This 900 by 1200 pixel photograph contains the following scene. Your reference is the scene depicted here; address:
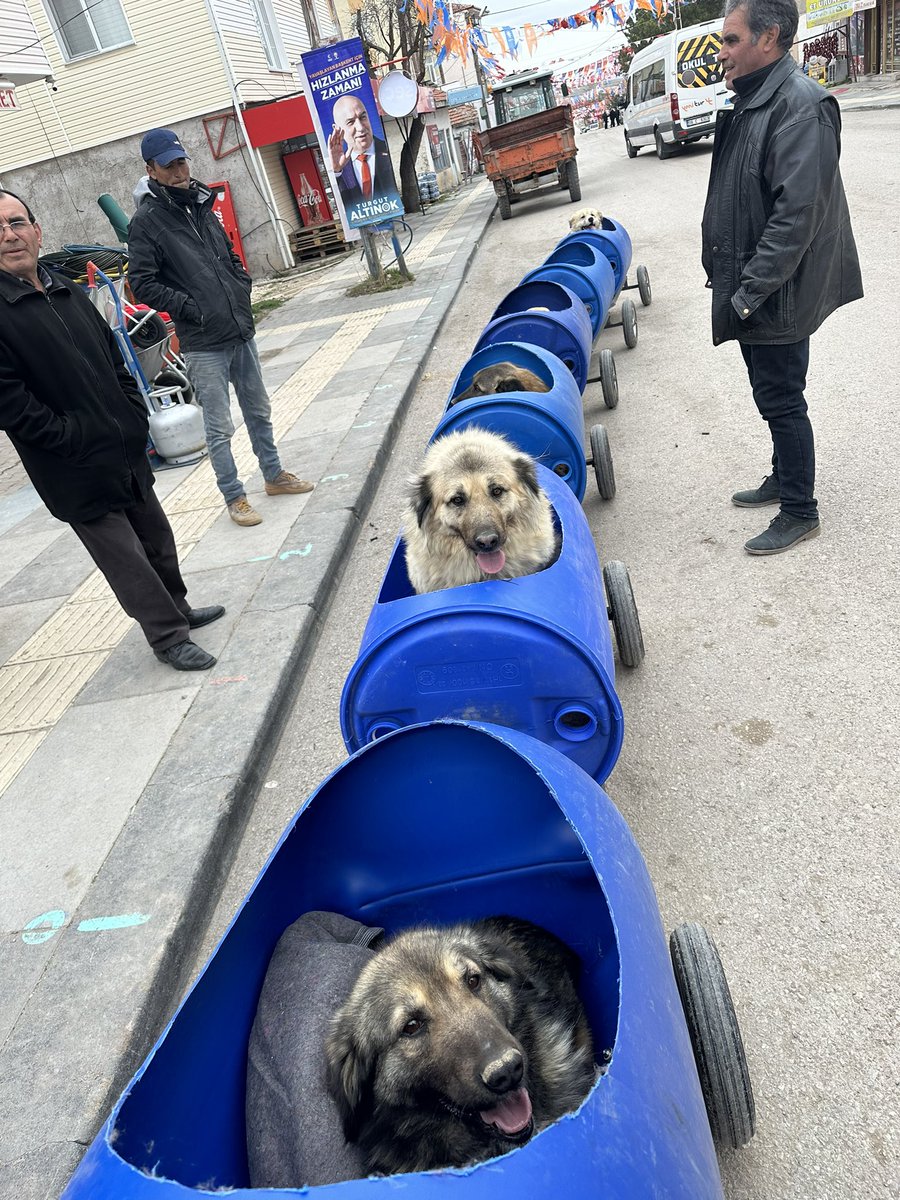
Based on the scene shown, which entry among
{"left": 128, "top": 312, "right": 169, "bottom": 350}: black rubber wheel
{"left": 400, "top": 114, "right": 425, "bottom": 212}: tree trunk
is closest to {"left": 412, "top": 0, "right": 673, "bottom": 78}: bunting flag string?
{"left": 400, "top": 114, "right": 425, "bottom": 212}: tree trunk

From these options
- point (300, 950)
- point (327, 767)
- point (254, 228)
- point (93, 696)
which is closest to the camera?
point (300, 950)

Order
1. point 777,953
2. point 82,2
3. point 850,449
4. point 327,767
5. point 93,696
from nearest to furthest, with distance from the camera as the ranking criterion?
point 777,953, point 327,767, point 93,696, point 850,449, point 82,2

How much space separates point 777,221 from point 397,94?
14.2 m

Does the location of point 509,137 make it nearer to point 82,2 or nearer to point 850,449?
point 82,2

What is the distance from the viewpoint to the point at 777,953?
246cm

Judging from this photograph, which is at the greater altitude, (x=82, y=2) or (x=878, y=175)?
(x=82, y=2)

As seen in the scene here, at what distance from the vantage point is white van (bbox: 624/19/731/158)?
818 inches

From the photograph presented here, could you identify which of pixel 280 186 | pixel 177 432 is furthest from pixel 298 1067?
pixel 280 186

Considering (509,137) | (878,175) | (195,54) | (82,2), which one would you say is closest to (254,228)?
(195,54)

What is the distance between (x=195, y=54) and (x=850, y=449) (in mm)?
18987

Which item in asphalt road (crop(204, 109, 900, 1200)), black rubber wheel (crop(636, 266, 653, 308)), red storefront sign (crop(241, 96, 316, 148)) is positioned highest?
red storefront sign (crop(241, 96, 316, 148))

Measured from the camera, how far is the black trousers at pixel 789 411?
13.4ft

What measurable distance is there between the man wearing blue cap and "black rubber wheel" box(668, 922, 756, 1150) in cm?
504

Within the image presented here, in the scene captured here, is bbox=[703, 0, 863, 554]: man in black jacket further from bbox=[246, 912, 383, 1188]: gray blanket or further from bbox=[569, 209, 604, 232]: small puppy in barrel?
bbox=[569, 209, 604, 232]: small puppy in barrel
